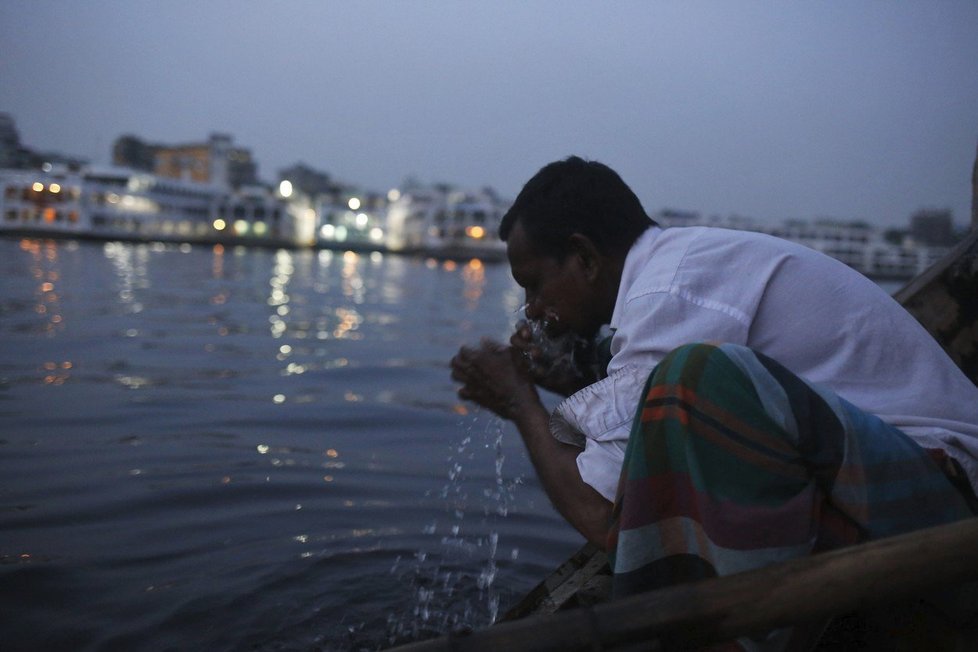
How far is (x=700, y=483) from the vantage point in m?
1.47

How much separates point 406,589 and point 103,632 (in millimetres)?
925

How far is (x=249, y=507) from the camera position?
12.2 feet

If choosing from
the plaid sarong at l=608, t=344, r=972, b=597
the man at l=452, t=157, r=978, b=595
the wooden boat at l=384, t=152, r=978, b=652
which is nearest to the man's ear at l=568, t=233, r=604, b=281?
the man at l=452, t=157, r=978, b=595

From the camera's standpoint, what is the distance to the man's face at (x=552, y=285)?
2121 millimetres

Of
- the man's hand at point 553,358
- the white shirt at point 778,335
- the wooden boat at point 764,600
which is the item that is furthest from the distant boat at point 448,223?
the wooden boat at point 764,600

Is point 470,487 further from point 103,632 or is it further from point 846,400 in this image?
point 846,400

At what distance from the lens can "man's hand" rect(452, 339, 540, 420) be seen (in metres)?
2.04

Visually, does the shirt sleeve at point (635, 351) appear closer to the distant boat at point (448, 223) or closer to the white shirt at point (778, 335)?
the white shirt at point (778, 335)

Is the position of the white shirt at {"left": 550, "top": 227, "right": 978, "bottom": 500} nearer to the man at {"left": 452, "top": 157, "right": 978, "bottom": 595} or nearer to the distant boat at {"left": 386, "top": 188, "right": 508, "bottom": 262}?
the man at {"left": 452, "top": 157, "right": 978, "bottom": 595}

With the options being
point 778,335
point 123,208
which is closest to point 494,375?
point 778,335

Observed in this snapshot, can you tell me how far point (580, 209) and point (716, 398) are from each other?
72 cm

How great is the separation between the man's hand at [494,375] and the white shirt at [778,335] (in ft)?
0.93

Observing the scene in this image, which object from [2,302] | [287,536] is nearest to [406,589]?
[287,536]

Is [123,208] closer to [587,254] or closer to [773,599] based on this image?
[587,254]
